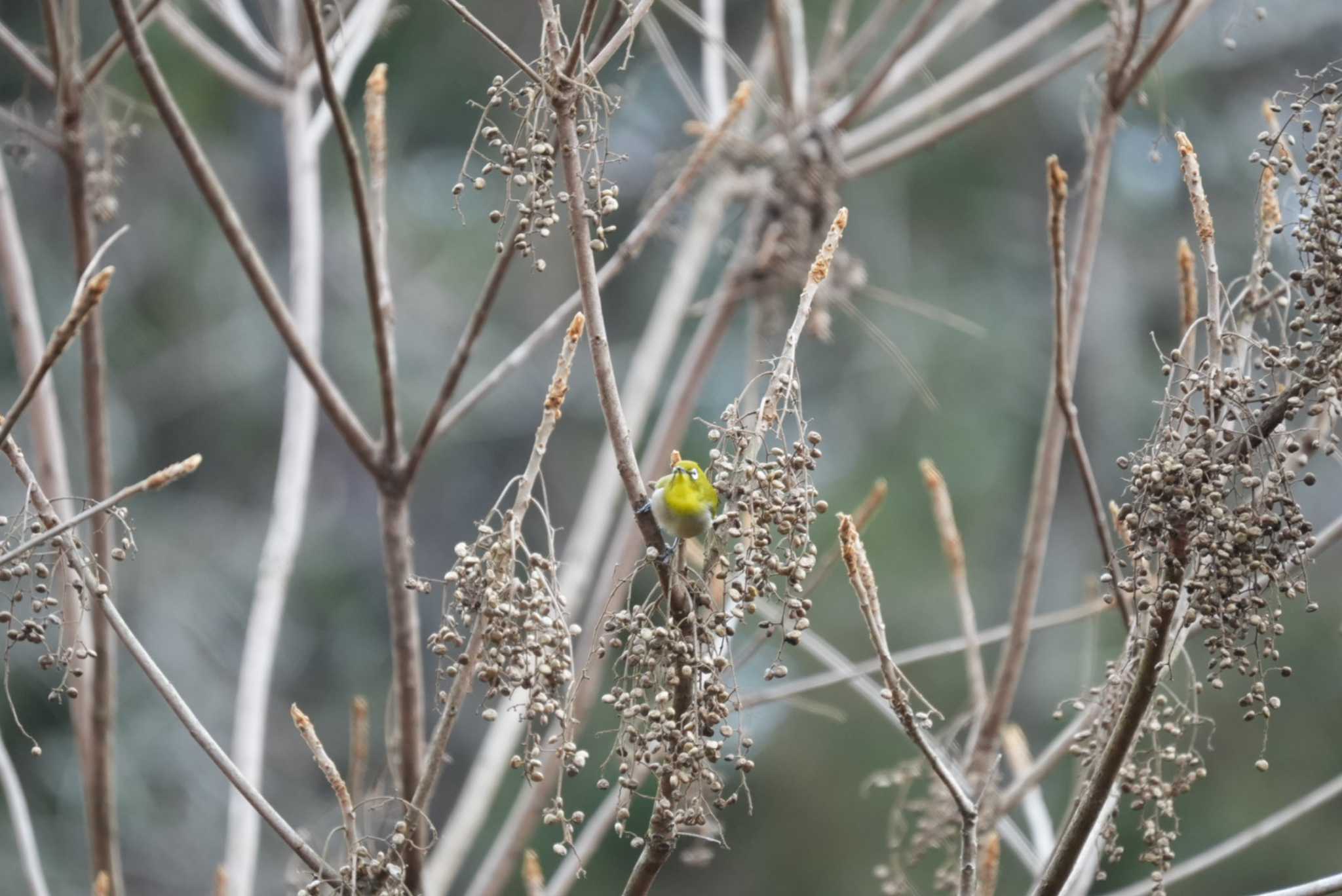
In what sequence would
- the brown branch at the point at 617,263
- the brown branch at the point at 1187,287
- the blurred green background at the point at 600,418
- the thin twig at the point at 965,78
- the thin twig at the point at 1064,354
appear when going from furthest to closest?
the blurred green background at the point at 600,418 < the thin twig at the point at 965,78 < the brown branch at the point at 617,263 < the brown branch at the point at 1187,287 < the thin twig at the point at 1064,354

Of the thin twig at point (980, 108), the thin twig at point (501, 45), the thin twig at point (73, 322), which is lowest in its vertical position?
the thin twig at point (73, 322)

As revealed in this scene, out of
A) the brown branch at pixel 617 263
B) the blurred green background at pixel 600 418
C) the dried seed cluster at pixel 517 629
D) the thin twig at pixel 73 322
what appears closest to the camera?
the thin twig at pixel 73 322

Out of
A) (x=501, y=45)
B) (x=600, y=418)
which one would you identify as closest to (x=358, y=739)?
(x=501, y=45)

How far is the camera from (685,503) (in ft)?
3.88

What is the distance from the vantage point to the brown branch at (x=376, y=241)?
1.50 meters

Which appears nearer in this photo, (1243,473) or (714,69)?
(1243,473)

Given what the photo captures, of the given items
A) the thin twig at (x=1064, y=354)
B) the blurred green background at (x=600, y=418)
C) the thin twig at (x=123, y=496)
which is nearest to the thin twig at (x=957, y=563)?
the thin twig at (x=1064, y=354)

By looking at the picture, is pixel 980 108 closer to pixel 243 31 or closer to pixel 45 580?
pixel 243 31

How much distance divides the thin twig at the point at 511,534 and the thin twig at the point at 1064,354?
0.52m

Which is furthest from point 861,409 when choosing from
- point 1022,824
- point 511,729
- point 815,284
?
point 815,284

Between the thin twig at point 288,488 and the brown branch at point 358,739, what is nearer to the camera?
the brown branch at point 358,739

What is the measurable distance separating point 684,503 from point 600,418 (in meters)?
5.52

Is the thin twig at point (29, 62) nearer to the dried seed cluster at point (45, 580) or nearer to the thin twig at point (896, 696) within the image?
the dried seed cluster at point (45, 580)

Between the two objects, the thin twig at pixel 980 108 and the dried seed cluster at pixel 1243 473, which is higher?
the thin twig at pixel 980 108
